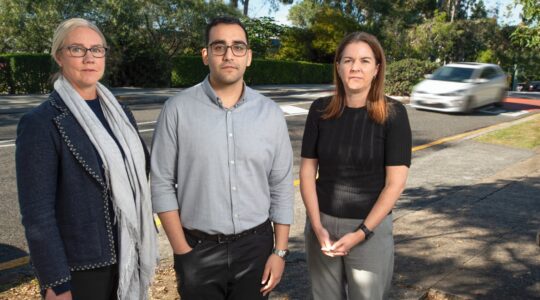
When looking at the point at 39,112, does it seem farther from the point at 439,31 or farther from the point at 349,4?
the point at 349,4

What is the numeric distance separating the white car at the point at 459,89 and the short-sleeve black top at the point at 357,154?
41.9 feet

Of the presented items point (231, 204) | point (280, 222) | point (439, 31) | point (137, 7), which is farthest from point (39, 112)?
point (439, 31)

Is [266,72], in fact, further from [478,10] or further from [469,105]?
[478,10]

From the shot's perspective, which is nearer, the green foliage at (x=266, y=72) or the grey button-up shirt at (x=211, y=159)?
the grey button-up shirt at (x=211, y=159)

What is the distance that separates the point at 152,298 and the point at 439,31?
37.0 m

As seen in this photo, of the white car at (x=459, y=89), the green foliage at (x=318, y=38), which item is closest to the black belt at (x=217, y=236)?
the white car at (x=459, y=89)

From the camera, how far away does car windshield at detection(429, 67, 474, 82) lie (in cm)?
1523

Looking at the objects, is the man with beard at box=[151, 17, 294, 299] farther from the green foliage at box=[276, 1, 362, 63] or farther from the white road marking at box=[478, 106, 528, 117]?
the green foliage at box=[276, 1, 362, 63]

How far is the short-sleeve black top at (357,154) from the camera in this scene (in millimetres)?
2451

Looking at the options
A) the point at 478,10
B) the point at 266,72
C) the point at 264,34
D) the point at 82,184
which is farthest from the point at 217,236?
the point at 478,10

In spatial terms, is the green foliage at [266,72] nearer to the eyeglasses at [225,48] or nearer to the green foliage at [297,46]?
the green foliage at [297,46]

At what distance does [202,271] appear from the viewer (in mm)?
2227

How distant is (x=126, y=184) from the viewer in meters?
2.10

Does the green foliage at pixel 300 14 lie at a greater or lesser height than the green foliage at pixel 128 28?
greater
